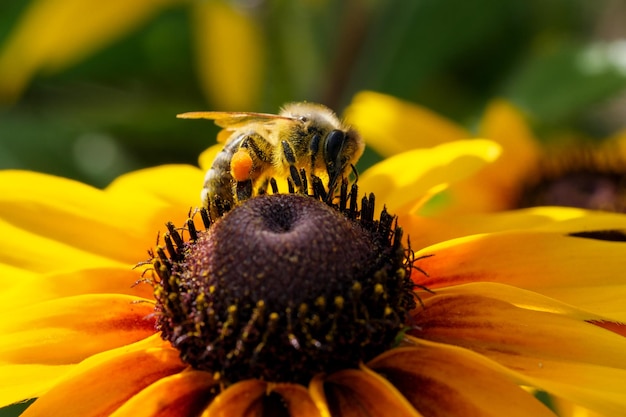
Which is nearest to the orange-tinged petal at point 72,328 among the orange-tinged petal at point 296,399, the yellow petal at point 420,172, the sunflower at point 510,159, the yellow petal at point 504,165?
the orange-tinged petal at point 296,399

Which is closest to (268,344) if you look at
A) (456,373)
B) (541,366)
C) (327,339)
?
(327,339)

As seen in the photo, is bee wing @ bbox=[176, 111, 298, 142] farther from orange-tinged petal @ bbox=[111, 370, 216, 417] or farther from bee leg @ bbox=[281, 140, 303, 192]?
orange-tinged petal @ bbox=[111, 370, 216, 417]

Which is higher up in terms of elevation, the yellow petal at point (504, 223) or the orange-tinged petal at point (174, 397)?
the yellow petal at point (504, 223)

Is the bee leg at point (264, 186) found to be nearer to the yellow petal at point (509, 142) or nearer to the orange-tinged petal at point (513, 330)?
the orange-tinged petal at point (513, 330)

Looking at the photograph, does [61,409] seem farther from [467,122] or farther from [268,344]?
[467,122]

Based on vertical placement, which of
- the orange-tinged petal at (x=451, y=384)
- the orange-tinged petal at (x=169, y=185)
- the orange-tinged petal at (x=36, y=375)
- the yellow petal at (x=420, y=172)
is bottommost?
the orange-tinged petal at (x=451, y=384)

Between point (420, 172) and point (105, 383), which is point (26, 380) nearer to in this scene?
point (105, 383)
